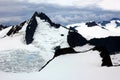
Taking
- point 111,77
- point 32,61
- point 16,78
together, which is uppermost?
point 111,77

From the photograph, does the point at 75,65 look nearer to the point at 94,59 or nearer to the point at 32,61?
the point at 94,59

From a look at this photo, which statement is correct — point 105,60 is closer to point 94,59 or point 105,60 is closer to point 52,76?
point 94,59

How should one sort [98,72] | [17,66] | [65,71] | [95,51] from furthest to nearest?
[17,66]
[95,51]
[65,71]
[98,72]

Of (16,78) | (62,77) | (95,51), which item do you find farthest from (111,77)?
(95,51)

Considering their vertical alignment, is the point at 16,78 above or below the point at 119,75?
below

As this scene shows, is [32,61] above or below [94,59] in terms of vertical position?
below

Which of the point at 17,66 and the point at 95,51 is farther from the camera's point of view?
the point at 17,66

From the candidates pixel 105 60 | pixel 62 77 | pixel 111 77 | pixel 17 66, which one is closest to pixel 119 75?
pixel 111 77

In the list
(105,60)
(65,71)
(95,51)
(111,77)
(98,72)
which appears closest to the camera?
(111,77)

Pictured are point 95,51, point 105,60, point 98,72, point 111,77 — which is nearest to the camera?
point 111,77
